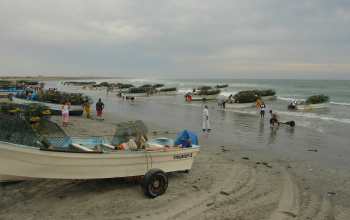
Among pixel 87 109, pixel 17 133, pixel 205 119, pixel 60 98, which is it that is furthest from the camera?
pixel 60 98

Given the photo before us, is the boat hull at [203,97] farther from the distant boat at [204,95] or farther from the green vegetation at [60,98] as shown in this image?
the green vegetation at [60,98]

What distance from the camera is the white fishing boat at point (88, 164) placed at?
25.1 ft

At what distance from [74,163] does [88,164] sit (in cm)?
34

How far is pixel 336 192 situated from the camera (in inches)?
383

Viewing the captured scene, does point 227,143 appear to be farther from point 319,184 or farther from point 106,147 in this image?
point 106,147

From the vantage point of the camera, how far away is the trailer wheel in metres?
8.62

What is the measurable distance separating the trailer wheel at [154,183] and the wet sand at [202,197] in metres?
0.18

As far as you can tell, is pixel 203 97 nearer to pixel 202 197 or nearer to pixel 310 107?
pixel 310 107

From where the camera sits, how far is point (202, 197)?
348 inches

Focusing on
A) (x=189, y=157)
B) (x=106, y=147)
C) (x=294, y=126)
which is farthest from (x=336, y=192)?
(x=294, y=126)

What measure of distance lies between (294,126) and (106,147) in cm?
1736

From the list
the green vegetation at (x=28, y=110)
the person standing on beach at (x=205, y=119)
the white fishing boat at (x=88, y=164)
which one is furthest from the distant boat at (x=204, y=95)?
the white fishing boat at (x=88, y=164)

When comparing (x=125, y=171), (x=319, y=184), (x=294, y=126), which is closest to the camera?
(x=125, y=171)

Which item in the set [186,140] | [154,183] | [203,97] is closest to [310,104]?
[203,97]
